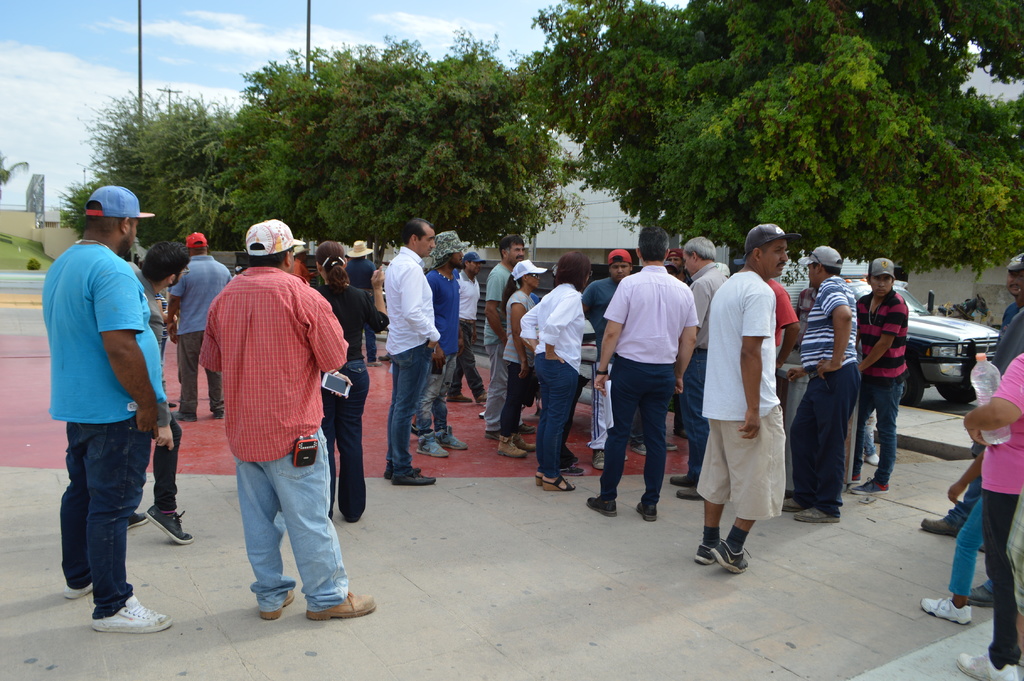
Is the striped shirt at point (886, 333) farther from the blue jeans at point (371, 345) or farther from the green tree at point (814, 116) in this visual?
the blue jeans at point (371, 345)

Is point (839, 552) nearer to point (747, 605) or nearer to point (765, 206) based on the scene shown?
point (747, 605)

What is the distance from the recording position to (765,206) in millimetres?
9891

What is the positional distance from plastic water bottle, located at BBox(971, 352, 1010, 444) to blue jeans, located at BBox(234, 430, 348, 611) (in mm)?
2867

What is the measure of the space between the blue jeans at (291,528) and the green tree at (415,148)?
1110cm

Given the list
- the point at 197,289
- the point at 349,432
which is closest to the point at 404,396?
the point at 349,432

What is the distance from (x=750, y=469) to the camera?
4312mm

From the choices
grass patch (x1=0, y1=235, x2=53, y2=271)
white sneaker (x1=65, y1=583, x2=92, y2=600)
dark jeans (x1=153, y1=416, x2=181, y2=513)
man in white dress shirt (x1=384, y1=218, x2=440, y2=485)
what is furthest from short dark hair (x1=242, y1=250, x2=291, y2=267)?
grass patch (x1=0, y1=235, x2=53, y2=271)

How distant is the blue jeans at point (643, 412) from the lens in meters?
5.21

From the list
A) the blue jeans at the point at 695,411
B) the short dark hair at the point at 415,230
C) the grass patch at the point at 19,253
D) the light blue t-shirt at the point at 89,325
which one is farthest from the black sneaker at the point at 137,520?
the grass patch at the point at 19,253

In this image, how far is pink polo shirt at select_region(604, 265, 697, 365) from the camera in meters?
5.16

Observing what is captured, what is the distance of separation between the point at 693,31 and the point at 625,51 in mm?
1113

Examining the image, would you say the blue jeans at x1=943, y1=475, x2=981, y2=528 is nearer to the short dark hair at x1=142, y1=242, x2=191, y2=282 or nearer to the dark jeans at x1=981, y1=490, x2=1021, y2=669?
the dark jeans at x1=981, y1=490, x2=1021, y2=669

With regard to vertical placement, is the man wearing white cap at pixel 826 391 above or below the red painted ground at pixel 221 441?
above

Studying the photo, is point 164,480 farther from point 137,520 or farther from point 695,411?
point 695,411
